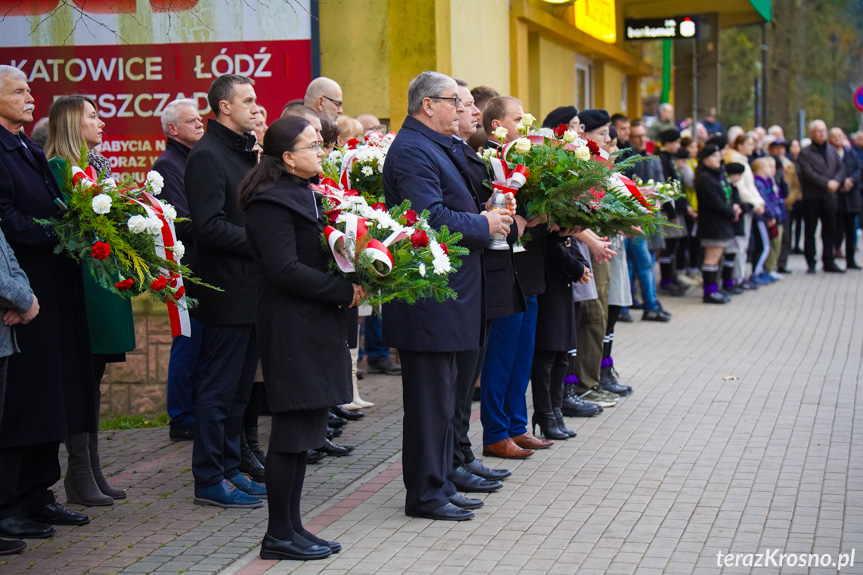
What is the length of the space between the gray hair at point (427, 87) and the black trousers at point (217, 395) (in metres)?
1.51

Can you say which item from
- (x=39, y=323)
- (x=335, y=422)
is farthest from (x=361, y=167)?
(x=39, y=323)

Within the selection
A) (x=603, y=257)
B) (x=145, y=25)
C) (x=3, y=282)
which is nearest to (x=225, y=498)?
(x=3, y=282)

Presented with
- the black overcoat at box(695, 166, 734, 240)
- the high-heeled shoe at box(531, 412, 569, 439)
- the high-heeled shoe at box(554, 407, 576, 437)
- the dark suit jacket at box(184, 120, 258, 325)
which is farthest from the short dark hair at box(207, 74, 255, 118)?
the black overcoat at box(695, 166, 734, 240)

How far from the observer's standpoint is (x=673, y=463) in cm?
691

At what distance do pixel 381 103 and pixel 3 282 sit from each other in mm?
5638

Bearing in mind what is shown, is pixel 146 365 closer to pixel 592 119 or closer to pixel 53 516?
pixel 53 516

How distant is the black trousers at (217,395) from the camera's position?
6.07 metres

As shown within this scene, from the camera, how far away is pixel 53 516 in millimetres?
5793

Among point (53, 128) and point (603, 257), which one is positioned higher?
point (53, 128)

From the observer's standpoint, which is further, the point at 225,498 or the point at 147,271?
the point at 225,498

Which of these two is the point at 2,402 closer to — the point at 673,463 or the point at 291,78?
the point at 673,463

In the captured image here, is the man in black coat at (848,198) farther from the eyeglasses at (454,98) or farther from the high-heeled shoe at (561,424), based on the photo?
the eyeglasses at (454,98)

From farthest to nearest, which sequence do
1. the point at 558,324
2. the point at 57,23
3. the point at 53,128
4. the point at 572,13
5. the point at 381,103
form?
the point at 572,13, the point at 381,103, the point at 57,23, the point at 558,324, the point at 53,128

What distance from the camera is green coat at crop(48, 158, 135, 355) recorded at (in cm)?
611
